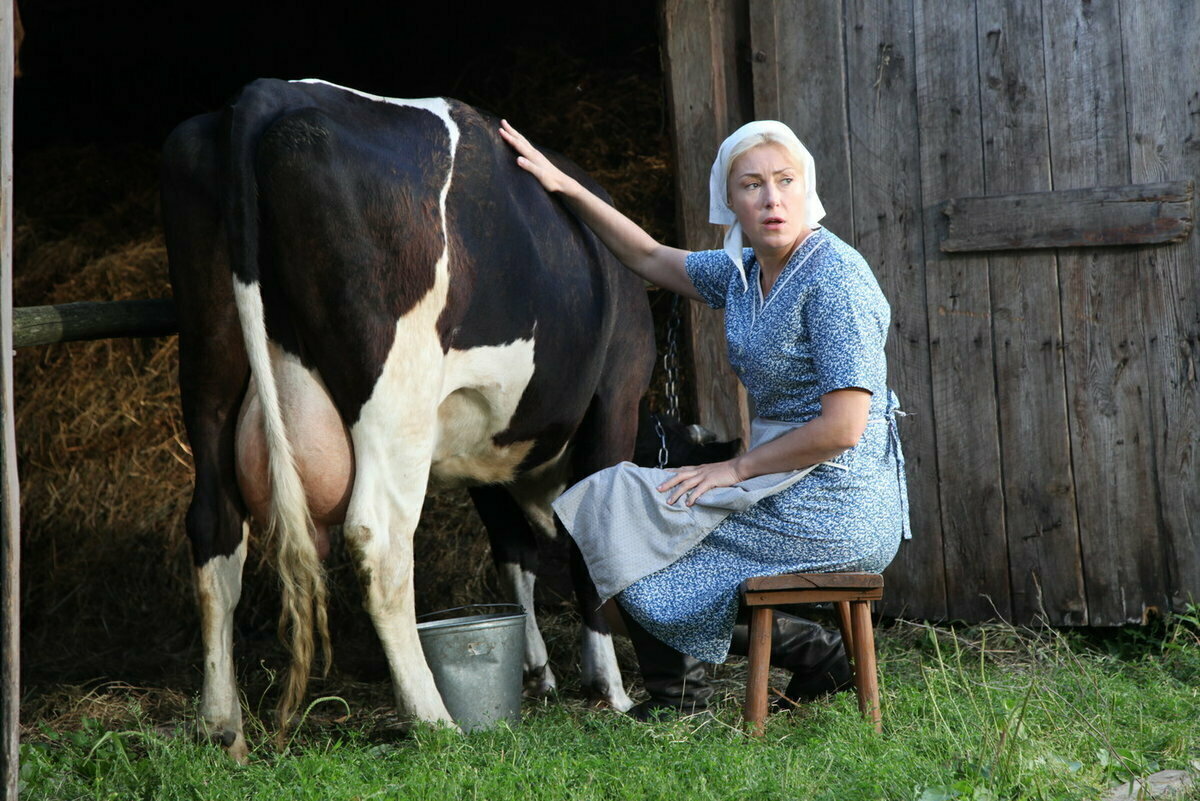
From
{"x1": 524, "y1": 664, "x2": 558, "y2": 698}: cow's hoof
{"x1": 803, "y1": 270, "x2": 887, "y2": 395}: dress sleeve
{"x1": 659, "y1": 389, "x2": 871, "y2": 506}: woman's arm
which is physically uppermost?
{"x1": 803, "y1": 270, "x2": 887, "y2": 395}: dress sleeve

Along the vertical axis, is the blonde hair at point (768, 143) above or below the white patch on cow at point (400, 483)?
above

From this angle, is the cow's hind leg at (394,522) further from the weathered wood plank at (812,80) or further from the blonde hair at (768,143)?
the weathered wood plank at (812,80)

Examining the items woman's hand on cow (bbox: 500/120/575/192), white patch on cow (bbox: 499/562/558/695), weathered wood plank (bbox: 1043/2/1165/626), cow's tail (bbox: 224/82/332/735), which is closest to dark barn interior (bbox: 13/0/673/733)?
white patch on cow (bbox: 499/562/558/695)

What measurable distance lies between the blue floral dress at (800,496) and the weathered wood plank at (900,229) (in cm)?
148

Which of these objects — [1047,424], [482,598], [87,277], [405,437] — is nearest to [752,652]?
[405,437]

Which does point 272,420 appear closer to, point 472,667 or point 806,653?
point 472,667

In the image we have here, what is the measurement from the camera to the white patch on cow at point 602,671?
405 cm

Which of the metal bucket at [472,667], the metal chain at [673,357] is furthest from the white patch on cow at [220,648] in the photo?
the metal chain at [673,357]

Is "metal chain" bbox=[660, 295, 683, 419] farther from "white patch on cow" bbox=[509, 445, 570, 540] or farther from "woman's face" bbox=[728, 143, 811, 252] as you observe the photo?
"woman's face" bbox=[728, 143, 811, 252]

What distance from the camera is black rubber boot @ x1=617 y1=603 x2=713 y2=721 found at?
326 cm

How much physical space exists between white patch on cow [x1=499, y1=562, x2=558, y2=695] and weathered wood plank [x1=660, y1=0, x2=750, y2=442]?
953 millimetres

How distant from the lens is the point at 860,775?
257 cm

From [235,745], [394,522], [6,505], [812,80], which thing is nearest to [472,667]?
[394,522]

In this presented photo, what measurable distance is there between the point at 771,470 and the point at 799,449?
11 centimetres
